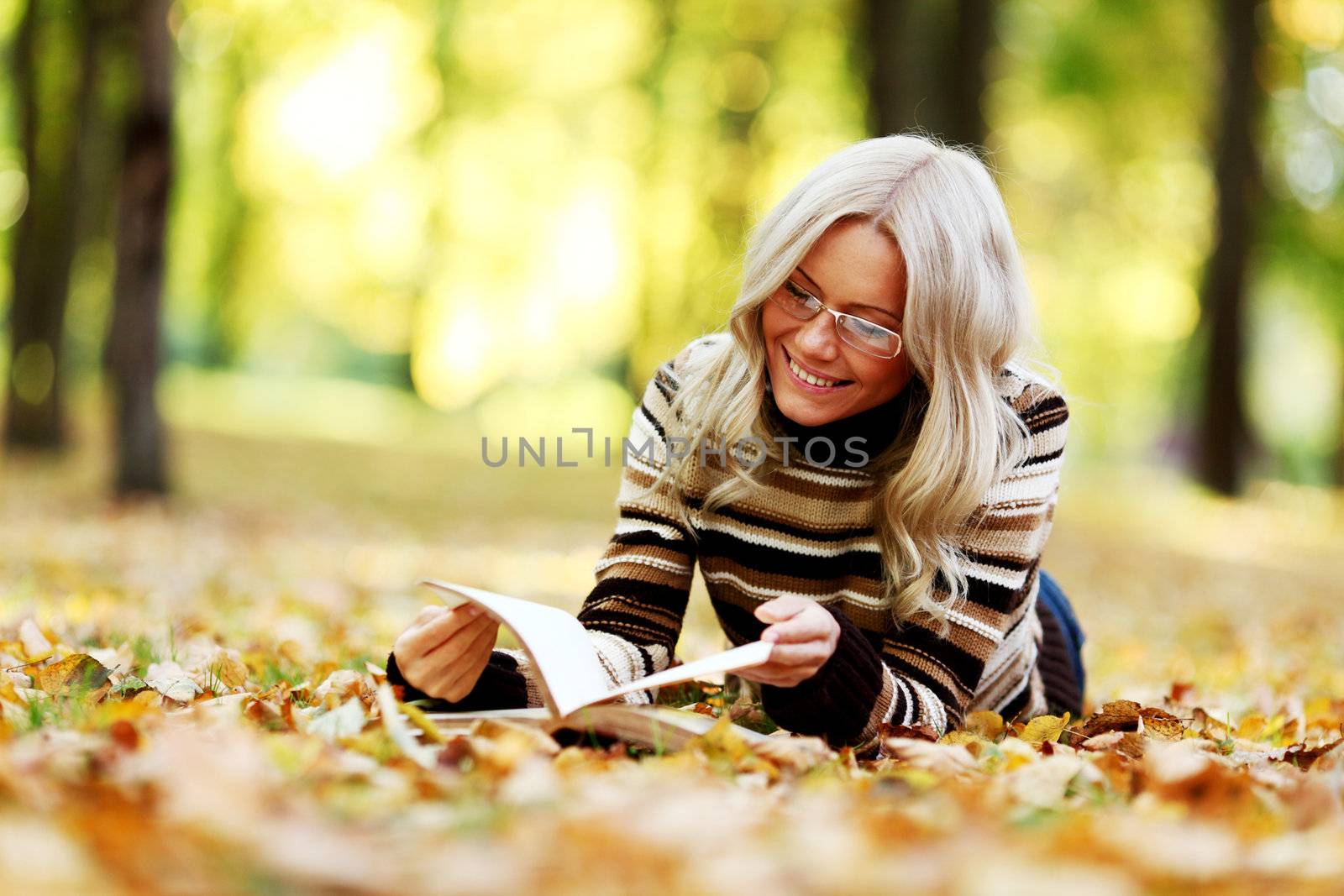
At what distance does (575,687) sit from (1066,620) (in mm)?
1664

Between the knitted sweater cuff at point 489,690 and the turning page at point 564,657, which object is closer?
the turning page at point 564,657

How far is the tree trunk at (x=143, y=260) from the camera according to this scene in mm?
7305

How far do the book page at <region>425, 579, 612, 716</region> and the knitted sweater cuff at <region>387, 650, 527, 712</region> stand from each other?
0.15 m

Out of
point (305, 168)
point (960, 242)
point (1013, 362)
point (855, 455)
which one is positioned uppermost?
point (305, 168)

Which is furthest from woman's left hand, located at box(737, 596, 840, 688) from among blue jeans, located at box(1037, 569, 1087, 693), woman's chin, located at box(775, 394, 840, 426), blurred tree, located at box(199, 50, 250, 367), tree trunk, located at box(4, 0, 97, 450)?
blurred tree, located at box(199, 50, 250, 367)

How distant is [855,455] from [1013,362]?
0.40 metres

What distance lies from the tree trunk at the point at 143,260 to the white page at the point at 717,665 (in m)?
6.42

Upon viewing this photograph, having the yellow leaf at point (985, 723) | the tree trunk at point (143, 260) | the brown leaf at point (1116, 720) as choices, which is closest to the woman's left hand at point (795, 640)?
the yellow leaf at point (985, 723)

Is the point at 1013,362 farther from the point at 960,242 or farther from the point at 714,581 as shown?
the point at 714,581

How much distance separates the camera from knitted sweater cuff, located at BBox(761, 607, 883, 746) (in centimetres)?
205

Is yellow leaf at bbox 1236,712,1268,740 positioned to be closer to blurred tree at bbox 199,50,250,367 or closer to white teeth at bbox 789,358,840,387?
white teeth at bbox 789,358,840,387

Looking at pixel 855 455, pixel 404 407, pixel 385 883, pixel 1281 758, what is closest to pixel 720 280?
pixel 855 455

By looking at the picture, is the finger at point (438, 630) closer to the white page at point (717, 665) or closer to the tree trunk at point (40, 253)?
the white page at point (717, 665)

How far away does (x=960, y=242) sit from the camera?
227cm
